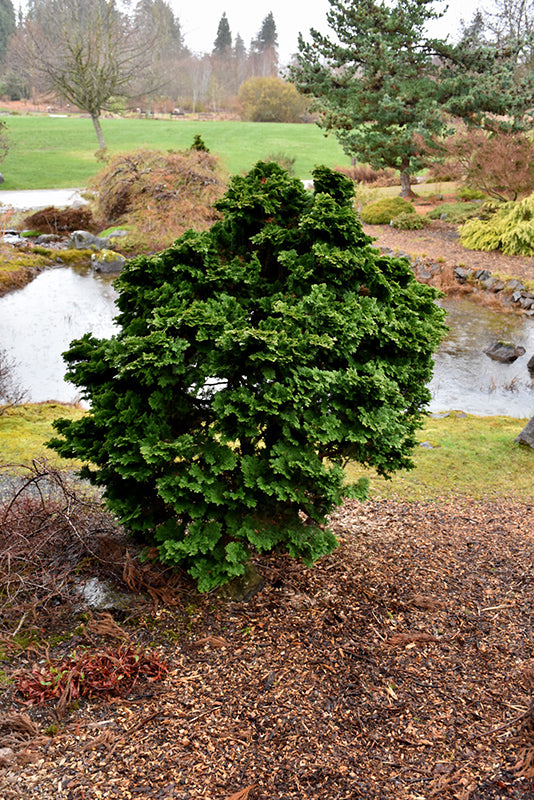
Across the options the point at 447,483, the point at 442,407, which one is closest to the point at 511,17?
the point at 442,407

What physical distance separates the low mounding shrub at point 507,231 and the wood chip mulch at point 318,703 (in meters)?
17.4

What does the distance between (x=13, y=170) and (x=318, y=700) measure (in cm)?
3796

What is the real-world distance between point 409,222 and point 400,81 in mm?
5912

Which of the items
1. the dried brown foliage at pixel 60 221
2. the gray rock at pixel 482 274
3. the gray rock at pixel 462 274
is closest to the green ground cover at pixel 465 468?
the gray rock at pixel 482 274

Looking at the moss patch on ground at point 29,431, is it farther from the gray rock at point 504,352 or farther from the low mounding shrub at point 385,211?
the low mounding shrub at point 385,211

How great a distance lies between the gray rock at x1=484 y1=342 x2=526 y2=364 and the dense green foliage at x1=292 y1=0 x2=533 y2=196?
12245 millimetres

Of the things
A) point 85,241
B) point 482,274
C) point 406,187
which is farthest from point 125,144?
point 482,274

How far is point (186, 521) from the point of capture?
3797 millimetres

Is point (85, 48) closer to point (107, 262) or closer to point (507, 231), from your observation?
point (107, 262)

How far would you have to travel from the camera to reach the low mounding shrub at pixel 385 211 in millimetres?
23719

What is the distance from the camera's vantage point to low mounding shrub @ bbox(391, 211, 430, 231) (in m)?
22.7

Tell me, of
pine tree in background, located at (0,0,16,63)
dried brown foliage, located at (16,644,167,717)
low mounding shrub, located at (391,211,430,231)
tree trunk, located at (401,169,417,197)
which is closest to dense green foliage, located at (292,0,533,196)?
tree trunk, located at (401,169,417,197)

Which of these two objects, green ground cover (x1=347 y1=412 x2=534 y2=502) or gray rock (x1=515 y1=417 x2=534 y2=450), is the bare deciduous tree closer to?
green ground cover (x1=347 y1=412 x2=534 y2=502)

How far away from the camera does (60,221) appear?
24172 millimetres
